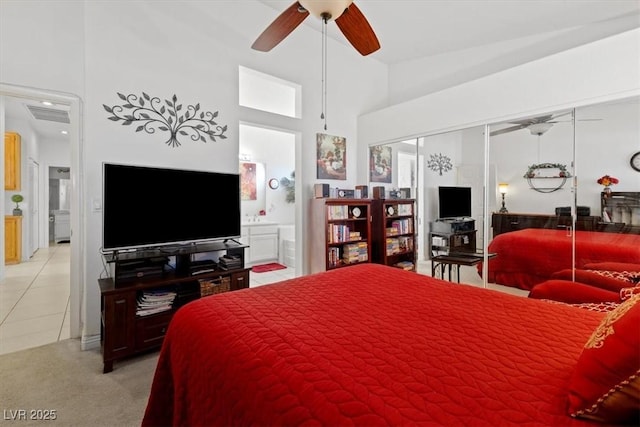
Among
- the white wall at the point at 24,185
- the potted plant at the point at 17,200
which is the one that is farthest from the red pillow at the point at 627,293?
the potted plant at the point at 17,200

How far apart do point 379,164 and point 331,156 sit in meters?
0.79

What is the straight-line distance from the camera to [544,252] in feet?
9.94

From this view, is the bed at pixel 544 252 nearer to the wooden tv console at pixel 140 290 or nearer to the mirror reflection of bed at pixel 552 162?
the mirror reflection of bed at pixel 552 162

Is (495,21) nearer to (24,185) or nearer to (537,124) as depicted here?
(537,124)

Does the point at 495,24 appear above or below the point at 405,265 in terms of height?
above

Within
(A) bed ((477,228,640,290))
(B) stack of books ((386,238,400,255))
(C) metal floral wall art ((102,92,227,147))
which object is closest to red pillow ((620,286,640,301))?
(A) bed ((477,228,640,290))

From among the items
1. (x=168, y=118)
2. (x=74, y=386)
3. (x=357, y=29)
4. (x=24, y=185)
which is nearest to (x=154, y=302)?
(x=74, y=386)

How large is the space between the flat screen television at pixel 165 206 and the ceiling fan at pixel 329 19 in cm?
132

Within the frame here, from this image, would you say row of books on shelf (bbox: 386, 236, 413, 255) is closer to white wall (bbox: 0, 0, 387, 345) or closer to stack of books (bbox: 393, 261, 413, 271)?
stack of books (bbox: 393, 261, 413, 271)

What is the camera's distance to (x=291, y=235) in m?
5.77

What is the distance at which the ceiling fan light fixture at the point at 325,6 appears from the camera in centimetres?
185

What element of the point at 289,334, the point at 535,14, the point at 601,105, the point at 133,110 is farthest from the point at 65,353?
the point at 535,14

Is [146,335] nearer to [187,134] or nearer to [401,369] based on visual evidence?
[187,134]

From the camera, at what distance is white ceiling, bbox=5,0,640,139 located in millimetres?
3129
